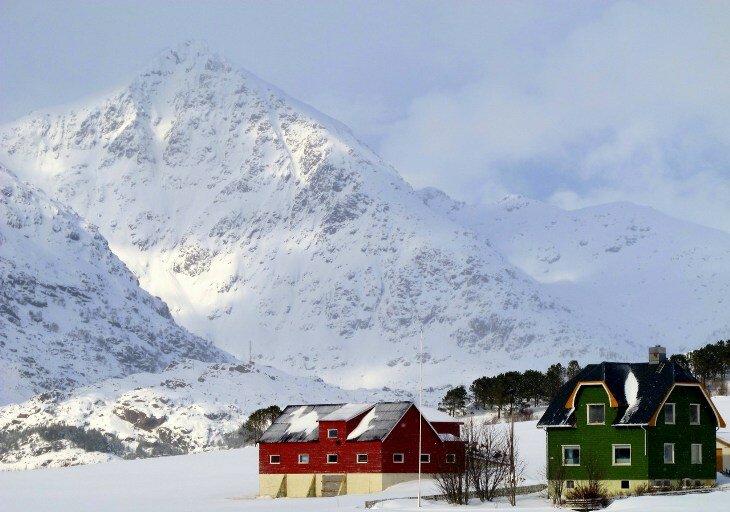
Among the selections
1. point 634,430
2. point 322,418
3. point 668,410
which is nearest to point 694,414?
point 668,410

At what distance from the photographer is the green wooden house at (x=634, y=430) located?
84625 mm

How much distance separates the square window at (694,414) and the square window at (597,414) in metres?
4.92

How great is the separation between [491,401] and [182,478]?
65.5m

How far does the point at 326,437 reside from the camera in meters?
111

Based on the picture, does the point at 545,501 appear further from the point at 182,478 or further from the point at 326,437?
the point at 182,478

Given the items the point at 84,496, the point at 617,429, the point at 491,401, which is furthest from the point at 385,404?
the point at 491,401

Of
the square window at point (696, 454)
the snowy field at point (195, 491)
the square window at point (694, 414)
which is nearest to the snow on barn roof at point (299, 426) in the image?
the snowy field at point (195, 491)

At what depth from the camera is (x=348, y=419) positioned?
111250 millimetres

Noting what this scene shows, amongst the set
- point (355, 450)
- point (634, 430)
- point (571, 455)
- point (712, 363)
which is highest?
point (712, 363)

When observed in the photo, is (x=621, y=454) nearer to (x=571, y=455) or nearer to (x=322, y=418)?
(x=571, y=455)

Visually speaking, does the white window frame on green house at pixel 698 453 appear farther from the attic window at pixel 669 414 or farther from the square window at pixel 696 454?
the attic window at pixel 669 414

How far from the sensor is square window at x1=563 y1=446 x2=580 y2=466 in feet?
285

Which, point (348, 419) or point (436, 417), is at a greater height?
point (436, 417)

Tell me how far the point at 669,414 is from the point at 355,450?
3042cm
